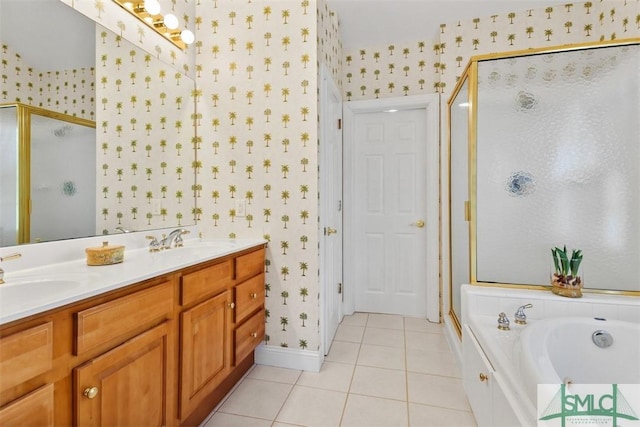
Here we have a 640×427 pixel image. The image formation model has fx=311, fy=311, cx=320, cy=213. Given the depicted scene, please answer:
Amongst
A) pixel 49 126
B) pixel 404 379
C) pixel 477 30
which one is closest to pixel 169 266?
pixel 49 126

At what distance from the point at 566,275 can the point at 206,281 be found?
6.21 feet

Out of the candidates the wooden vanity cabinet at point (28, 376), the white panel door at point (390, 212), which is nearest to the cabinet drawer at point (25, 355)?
the wooden vanity cabinet at point (28, 376)

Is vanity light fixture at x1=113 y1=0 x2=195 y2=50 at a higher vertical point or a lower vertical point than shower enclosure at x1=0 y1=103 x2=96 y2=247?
higher

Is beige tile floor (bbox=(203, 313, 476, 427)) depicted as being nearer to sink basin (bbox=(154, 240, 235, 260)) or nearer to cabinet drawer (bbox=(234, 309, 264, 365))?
cabinet drawer (bbox=(234, 309, 264, 365))

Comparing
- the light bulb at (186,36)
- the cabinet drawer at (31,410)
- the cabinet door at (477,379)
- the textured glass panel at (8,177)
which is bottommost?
the cabinet door at (477,379)

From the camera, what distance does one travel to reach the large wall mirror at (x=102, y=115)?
4.11 feet

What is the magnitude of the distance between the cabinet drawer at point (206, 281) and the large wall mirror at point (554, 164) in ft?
4.76

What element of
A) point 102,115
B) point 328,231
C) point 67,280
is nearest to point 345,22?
point 328,231

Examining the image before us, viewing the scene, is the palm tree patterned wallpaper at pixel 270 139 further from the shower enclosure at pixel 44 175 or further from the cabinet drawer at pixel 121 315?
the cabinet drawer at pixel 121 315

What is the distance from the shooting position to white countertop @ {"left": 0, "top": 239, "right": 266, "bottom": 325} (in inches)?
31.6

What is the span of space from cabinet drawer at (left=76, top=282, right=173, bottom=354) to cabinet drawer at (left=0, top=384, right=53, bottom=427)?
12 centimetres

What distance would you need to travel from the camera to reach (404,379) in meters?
1.93

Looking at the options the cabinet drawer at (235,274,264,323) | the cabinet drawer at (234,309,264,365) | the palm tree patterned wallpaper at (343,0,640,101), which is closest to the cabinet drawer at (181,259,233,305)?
the cabinet drawer at (235,274,264,323)

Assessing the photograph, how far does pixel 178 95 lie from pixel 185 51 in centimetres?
32
